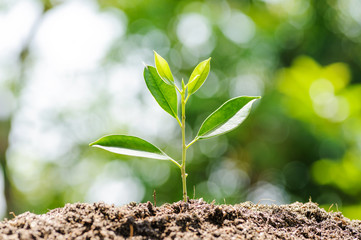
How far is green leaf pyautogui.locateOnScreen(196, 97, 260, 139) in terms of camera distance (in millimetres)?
994

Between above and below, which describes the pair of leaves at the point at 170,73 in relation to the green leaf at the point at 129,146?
above

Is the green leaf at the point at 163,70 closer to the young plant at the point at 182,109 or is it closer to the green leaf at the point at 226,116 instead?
the young plant at the point at 182,109

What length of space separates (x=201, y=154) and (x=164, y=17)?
3.55 m

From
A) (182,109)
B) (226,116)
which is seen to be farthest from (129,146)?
(226,116)

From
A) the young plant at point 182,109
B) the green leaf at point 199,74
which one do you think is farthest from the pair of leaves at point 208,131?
the green leaf at point 199,74

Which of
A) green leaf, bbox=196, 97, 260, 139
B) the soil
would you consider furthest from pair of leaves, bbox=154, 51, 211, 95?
the soil

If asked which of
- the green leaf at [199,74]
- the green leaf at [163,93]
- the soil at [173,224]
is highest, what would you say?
the green leaf at [199,74]

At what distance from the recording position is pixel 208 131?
101cm

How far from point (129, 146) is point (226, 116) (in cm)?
30

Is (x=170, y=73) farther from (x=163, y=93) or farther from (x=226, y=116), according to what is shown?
(x=226, y=116)

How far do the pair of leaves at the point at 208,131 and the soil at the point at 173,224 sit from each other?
15 centimetres

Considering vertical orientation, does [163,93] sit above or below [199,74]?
below

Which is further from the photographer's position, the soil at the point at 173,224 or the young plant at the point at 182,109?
the young plant at the point at 182,109

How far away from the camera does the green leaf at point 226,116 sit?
0.99 meters
